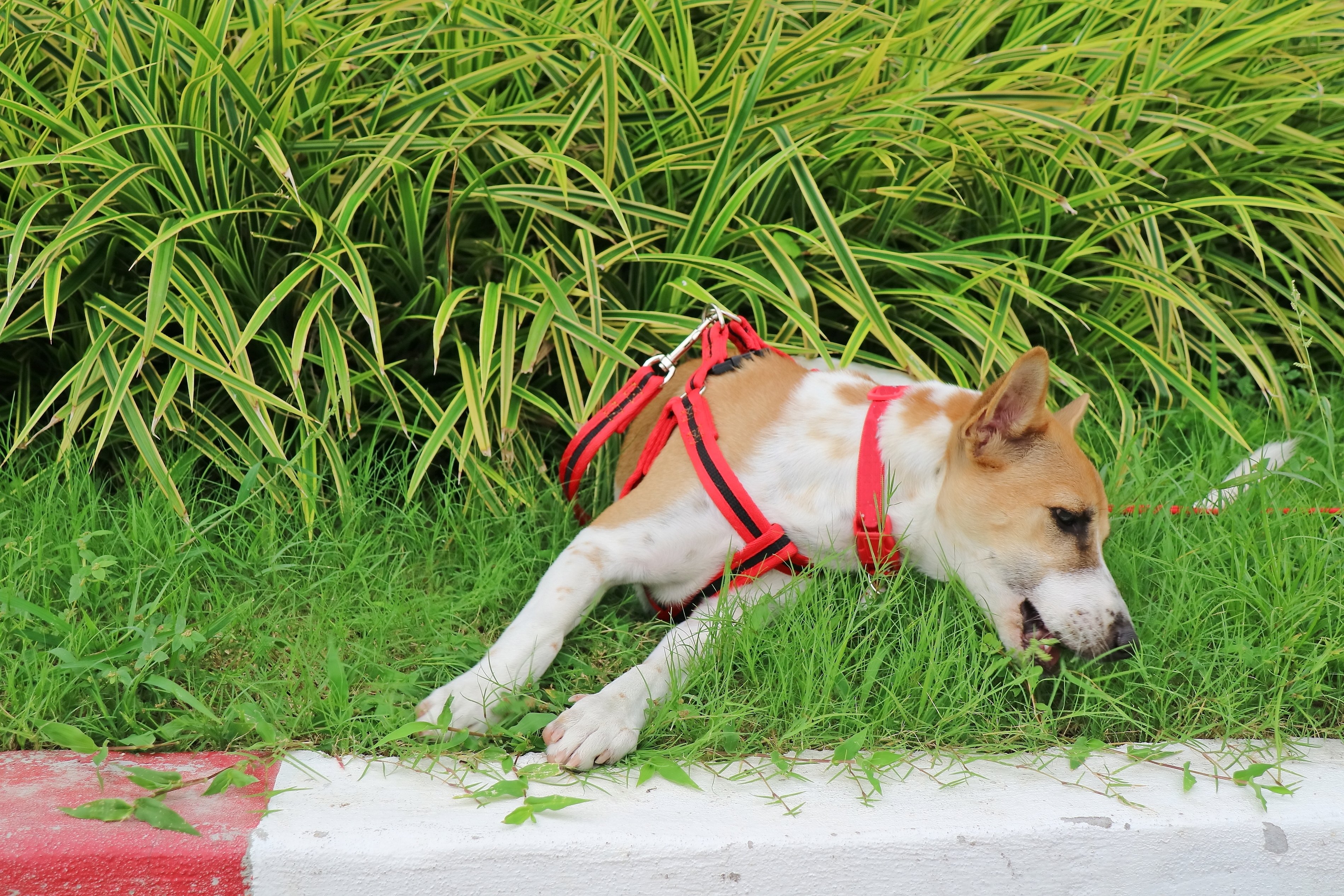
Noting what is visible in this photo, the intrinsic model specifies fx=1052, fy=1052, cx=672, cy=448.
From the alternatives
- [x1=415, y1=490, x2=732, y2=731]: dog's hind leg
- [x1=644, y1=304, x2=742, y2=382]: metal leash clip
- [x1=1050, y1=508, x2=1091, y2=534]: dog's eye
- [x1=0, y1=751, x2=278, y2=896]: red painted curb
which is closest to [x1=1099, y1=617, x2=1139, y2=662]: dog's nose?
[x1=1050, y1=508, x2=1091, y2=534]: dog's eye

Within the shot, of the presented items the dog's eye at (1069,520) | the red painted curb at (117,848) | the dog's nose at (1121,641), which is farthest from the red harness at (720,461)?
the red painted curb at (117,848)

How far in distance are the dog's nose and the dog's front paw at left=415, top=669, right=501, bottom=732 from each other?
1335 millimetres

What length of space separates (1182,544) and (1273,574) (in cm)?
23

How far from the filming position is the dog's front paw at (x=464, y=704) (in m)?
2.14

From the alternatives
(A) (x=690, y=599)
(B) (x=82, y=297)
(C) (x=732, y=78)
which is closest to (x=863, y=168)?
(C) (x=732, y=78)

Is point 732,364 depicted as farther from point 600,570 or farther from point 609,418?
point 600,570

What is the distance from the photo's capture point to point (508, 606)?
8.82 feet

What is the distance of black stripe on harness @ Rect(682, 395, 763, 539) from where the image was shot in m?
2.45

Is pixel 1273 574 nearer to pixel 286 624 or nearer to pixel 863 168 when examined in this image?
pixel 863 168

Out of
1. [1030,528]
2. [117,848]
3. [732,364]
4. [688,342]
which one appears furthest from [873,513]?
[117,848]

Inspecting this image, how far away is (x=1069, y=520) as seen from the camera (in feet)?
7.88

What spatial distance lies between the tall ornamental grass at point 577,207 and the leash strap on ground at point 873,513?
1.93 ft

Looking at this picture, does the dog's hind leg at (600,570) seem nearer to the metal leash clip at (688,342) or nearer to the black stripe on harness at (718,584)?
the black stripe on harness at (718,584)

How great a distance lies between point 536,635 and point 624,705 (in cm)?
28
